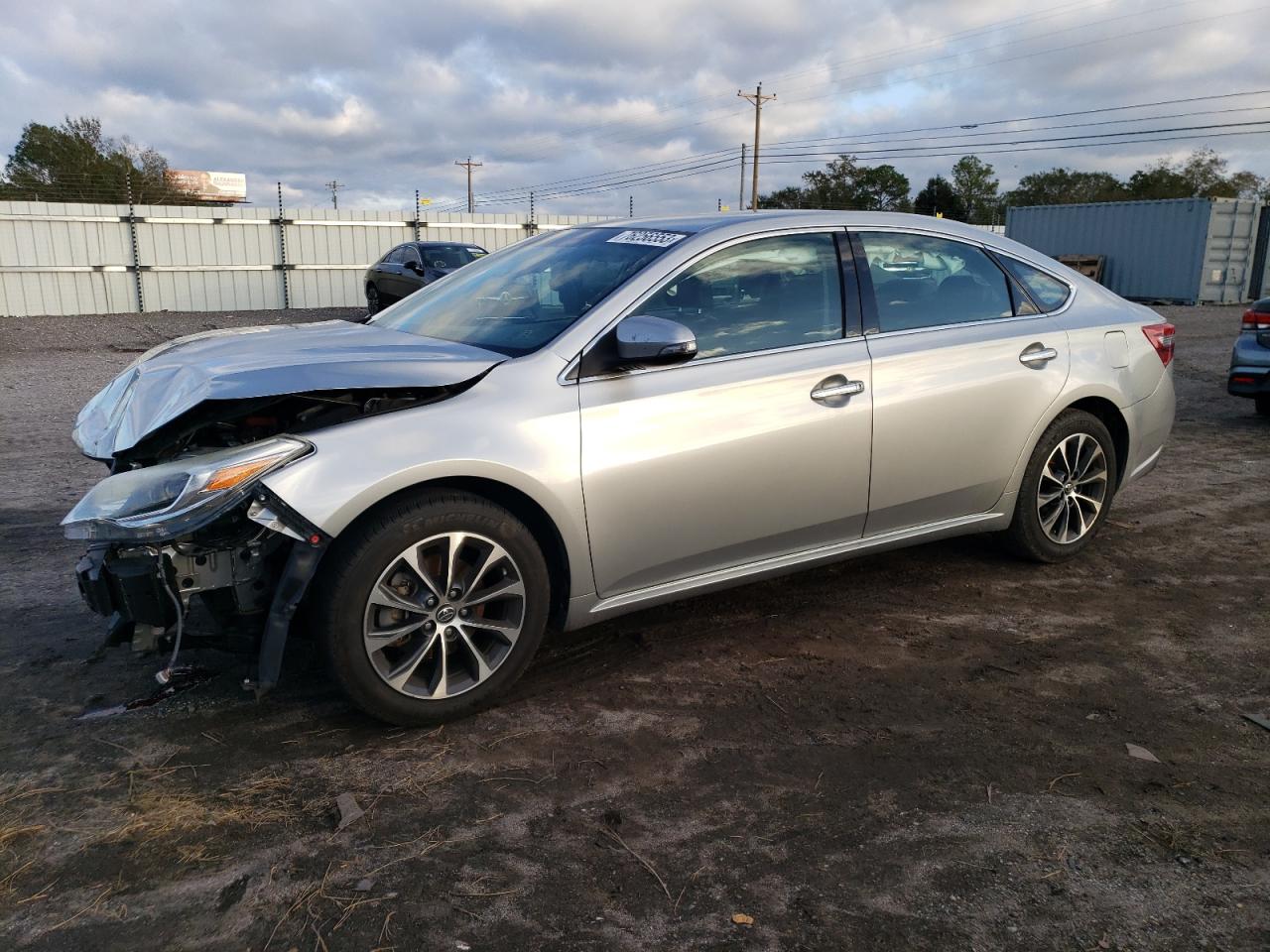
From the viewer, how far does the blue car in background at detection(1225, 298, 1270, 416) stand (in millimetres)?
8695

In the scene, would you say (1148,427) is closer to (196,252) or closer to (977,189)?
(196,252)

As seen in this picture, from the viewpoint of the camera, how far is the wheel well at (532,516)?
3.28 m

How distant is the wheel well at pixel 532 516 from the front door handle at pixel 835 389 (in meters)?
1.21

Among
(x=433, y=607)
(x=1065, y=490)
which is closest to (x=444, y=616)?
(x=433, y=607)

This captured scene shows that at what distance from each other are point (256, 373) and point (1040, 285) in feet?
12.1

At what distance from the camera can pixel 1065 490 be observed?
4.95m

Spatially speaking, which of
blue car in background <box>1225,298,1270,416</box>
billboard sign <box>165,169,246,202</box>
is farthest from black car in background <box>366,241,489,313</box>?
billboard sign <box>165,169,246,202</box>

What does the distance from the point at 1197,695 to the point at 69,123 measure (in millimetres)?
64846

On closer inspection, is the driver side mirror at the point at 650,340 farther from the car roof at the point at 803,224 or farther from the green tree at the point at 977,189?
the green tree at the point at 977,189

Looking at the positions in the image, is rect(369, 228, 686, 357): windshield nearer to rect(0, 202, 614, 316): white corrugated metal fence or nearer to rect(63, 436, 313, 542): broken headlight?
rect(63, 436, 313, 542): broken headlight

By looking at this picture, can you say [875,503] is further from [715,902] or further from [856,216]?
[715,902]

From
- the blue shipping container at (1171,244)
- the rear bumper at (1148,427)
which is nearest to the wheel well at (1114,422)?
the rear bumper at (1148,427)

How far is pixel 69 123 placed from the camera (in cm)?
5516

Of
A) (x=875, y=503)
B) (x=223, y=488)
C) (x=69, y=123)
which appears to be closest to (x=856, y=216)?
(x=875, y=503)
